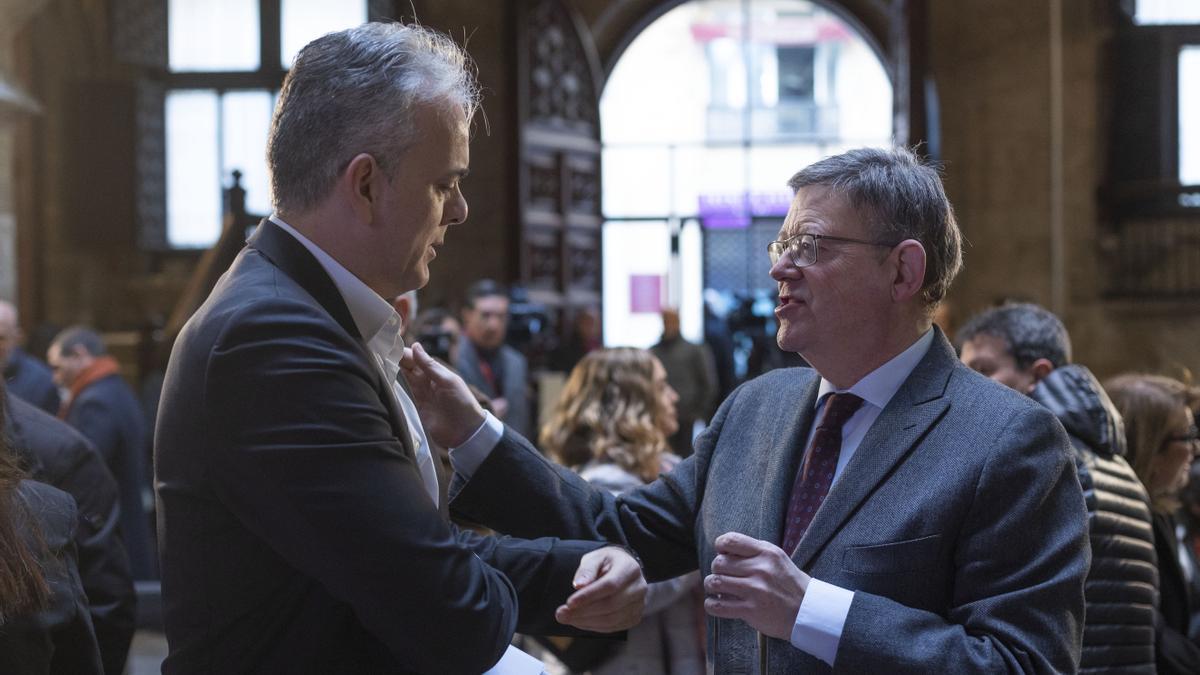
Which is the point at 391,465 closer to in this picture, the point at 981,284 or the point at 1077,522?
the point at 1077,522

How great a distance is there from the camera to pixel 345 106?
167 centimetres

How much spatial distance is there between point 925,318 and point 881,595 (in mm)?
505

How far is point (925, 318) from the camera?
2.18 meters

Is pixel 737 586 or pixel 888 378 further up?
pixel 888 378

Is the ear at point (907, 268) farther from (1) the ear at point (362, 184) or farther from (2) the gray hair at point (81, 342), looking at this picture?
(2) the gray hair at point (81, 342)

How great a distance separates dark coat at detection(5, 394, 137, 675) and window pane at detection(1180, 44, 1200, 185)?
10069mm

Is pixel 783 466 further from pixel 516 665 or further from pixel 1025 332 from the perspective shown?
pixel 1025 332

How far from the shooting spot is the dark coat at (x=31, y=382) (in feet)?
20.6

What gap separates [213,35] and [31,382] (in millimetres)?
6286

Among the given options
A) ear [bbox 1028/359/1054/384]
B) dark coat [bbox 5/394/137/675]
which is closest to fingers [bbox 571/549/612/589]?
dark coat [bbox 5/394/137/675]

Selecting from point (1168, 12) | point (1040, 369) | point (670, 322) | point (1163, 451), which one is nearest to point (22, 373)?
point (670, 322)

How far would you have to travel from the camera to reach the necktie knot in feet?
7.06

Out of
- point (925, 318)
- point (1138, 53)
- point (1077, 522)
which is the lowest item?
point (1077, 522)

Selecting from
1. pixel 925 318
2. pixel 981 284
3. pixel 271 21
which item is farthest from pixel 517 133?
pixel 925 318
